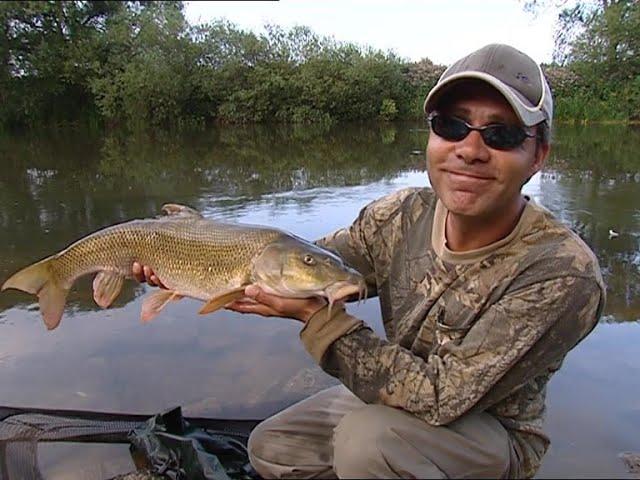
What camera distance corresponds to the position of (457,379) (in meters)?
1.80

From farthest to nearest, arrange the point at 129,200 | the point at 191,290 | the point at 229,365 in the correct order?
the point at 129,200, the point at 229,365, the point at 191,290

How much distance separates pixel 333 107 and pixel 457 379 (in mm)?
29926

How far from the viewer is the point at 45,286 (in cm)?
274

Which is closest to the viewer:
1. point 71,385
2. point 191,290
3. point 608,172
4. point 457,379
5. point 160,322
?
point 457,379

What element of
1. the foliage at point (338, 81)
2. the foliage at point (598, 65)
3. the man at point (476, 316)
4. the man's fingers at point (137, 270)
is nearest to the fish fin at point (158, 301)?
the man's fingers at point (137, 270)

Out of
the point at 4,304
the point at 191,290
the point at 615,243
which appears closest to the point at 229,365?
the point at 191,290

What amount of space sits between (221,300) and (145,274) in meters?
0.70

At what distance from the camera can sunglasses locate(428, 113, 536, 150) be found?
1.89 meters

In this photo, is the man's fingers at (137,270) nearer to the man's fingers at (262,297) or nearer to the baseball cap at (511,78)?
the man's fingers at (262,297)

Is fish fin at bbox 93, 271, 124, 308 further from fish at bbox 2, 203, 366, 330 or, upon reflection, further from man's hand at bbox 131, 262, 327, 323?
man's hand at bbox 131, 262, 327, 323

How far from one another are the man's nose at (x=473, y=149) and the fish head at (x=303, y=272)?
1.77 feet

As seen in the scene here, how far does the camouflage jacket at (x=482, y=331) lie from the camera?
1807 mm

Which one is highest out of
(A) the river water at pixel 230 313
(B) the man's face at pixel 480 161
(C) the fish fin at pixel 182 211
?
(B) the man's face at pixel 480 161

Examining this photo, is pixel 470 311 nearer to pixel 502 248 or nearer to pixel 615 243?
pixel 502 248
